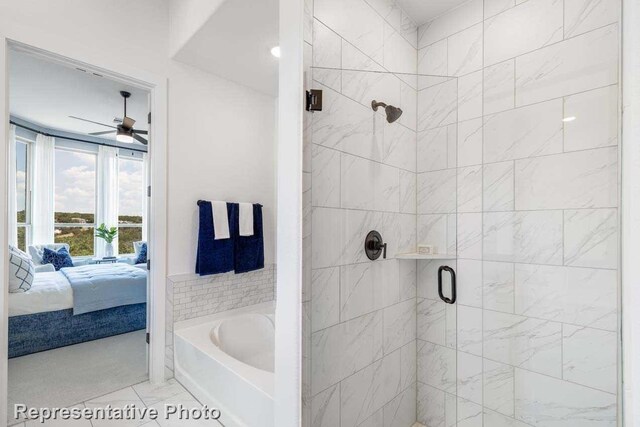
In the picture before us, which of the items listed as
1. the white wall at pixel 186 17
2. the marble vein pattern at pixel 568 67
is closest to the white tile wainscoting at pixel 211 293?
the white wall at pixel 186 17

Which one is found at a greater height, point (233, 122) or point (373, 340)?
point (233, 122)

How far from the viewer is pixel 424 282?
1735 millimetres

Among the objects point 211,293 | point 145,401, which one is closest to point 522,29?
point 211,293

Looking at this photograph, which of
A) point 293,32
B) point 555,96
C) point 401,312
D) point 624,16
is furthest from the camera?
point 401,312

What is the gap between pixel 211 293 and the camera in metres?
2.60

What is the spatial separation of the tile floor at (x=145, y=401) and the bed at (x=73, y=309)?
4.00 feet

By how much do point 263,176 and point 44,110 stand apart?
12.2 feet

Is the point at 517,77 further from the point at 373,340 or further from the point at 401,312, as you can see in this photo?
the point at 373,340

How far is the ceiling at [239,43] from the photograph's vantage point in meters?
1.88

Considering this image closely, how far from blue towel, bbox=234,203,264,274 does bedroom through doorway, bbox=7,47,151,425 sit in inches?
28.1

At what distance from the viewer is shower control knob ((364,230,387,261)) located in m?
1.47

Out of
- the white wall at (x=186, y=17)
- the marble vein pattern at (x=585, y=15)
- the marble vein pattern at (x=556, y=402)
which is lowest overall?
the marble vein pattern at (x=556, y=402)

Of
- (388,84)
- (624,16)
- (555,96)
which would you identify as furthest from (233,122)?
(624,16)

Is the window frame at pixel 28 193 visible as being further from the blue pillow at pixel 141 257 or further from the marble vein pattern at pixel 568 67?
the marble vein pattern at pixel 568 67
